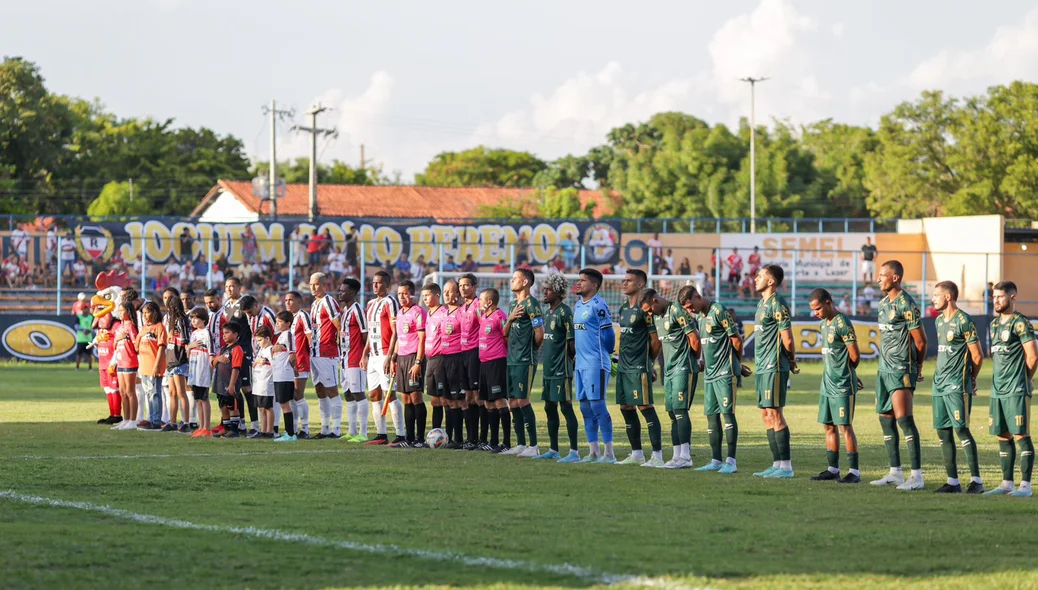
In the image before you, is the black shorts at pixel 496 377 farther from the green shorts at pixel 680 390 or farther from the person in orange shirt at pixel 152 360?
the person in orange shirt at pixel 152 360

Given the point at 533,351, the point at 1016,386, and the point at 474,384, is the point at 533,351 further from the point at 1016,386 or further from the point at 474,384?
the point at 1016,386

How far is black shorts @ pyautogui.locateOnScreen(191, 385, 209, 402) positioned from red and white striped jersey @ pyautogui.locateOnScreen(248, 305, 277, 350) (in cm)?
97

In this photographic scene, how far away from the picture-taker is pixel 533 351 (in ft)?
51.8

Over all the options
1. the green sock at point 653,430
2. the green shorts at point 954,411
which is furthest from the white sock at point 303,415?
the green shorts at point 954,411

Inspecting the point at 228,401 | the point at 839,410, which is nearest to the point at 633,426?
the point at 839,410

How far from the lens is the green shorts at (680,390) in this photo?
14234mm

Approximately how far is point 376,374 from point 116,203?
185 ft

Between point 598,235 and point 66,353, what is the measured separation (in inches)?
854

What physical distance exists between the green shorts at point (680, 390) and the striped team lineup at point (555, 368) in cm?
2

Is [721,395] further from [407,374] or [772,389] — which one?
[407,374]

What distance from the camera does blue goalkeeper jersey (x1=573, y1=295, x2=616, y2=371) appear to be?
1508 cm

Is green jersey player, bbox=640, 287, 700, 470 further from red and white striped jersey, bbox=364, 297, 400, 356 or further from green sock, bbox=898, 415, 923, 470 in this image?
red and white striped jersey, bbox=364, 297, 400, 356

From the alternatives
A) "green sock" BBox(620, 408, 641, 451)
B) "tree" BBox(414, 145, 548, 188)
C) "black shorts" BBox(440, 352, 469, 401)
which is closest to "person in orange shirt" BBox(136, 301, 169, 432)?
"black shorts" BBox(440, 352, 469, 401)

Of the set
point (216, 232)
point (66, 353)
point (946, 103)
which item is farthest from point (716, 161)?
point (66, 353)
